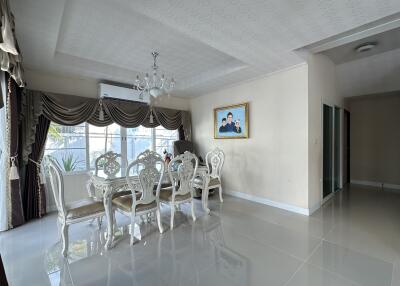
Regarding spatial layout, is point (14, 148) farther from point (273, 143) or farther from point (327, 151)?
point (327, 151)

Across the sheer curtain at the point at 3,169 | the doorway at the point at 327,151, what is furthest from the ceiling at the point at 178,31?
the doorway at the point at 327,151

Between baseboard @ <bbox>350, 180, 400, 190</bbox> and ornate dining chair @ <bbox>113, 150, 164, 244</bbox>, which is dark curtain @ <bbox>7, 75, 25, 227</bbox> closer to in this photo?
ornate dining chair @ <bbox>113, 150, 164, 244</bbox>

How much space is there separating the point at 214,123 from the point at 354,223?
125 inches

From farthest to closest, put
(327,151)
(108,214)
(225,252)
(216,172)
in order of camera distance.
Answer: (216,172)
(327,151)
(108,214)
(225,252)

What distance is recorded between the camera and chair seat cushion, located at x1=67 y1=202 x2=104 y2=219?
2.20m

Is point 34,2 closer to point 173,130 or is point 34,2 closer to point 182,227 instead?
point 182,227

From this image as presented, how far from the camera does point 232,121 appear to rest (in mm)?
4406

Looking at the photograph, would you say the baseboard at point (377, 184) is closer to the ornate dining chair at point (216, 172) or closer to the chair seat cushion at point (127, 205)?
the ornate dining chair at point (216, 172)

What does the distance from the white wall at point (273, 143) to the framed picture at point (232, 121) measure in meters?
0.11

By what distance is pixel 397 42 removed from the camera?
3.28 m

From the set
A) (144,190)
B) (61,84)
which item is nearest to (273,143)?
(144,190)

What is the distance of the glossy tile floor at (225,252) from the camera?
1.82 meters

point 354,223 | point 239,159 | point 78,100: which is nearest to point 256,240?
point 354,223

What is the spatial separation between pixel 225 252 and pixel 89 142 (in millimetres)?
3394
